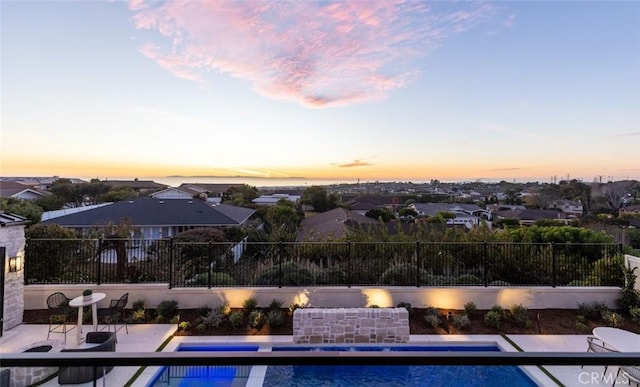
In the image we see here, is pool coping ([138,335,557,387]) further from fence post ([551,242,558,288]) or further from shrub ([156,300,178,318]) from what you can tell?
fence post ([551,242,558,288])

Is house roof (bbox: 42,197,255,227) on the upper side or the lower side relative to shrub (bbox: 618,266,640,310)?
upper

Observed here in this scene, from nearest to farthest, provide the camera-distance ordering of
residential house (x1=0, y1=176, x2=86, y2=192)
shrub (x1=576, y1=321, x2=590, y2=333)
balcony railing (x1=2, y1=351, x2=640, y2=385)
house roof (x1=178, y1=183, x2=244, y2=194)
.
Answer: balcony railing (x1=2, y1=351, x2=640, y2=385)
shrub (x1=576, y1=321, x2=590, y2=333)
residential house (x1=0, y1=176, x2=86, y2=192)
house roof (x1=178, y1=183, x2=244, y2=194)

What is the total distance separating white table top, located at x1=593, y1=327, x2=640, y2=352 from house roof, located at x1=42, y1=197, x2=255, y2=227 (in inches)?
595

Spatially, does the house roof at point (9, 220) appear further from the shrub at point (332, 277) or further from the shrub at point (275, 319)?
the shrub at point (332, 277)

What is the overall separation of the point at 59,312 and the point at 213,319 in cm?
333

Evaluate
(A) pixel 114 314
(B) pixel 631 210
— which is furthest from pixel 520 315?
(B) pixel 631 210

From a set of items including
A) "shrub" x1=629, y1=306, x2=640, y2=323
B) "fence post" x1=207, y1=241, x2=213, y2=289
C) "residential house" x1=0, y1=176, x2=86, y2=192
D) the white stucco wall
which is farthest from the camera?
"residential house" x1=0, y1=176, x2=86, y2=192

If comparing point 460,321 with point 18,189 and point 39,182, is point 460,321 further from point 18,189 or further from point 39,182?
point 39,182

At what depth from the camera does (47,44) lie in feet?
24.5

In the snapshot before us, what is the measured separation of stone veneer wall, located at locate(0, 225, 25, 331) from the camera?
21.8 feet

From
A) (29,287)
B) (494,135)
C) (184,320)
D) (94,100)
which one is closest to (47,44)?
(94,100)

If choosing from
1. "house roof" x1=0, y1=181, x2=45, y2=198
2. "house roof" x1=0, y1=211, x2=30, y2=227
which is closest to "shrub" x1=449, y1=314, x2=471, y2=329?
"house roof" x1=0, y1=211, x2=30, y2=227

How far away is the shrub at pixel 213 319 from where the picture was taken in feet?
23.1

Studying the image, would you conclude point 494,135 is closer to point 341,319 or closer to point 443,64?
point 443,64
